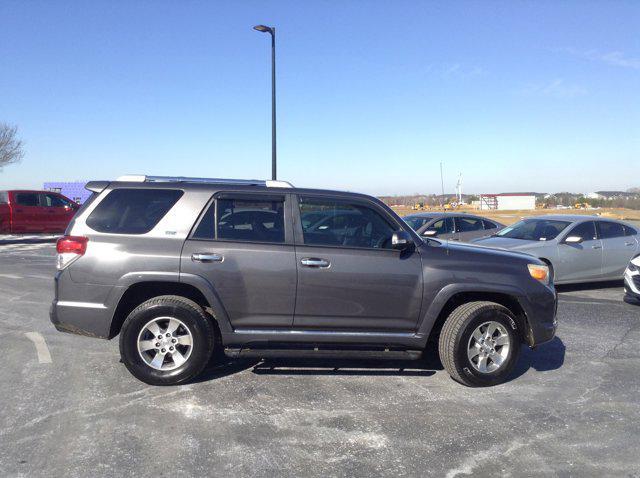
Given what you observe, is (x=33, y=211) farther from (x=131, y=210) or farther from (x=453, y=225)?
(x=131, y=210)

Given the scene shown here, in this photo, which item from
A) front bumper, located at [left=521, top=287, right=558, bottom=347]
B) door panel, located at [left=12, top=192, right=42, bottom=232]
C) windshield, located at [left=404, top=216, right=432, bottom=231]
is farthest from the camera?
door panel, located at [left=12, top=192, right=42, bottom=232]

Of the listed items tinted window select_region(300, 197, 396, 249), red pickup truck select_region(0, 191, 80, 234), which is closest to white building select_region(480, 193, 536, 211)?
red pickup truck select_region(0, 191, 80, 234)

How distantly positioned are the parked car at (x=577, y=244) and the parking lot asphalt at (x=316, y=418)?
12.2 ft

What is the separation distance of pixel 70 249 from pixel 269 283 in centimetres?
177

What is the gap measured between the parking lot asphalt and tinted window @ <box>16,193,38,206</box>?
14.8m

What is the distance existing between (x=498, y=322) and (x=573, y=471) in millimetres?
1685

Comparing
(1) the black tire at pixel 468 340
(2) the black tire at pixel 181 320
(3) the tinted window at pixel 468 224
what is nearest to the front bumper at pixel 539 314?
(1) the black tire at pixel 468 340

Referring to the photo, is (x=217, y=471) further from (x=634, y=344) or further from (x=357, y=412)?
(x=634, y=344)

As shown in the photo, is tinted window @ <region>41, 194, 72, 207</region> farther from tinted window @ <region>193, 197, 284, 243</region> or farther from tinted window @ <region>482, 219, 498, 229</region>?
tinted window @ <region>193, 197, 284, 243</region>

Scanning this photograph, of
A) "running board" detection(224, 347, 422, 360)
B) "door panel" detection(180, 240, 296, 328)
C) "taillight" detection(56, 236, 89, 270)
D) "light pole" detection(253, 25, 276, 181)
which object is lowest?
"running board" detection(224, 347, 422, 360)

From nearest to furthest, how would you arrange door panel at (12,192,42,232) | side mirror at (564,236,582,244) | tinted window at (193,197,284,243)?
tinted window at (193,197,284,243)
side mirror at (564,236,582,244)
door panel at (12,192,42,232)

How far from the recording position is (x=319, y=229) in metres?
4.98

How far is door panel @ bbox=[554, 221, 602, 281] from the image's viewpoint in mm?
9742

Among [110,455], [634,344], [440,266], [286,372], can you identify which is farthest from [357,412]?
[634,344]
